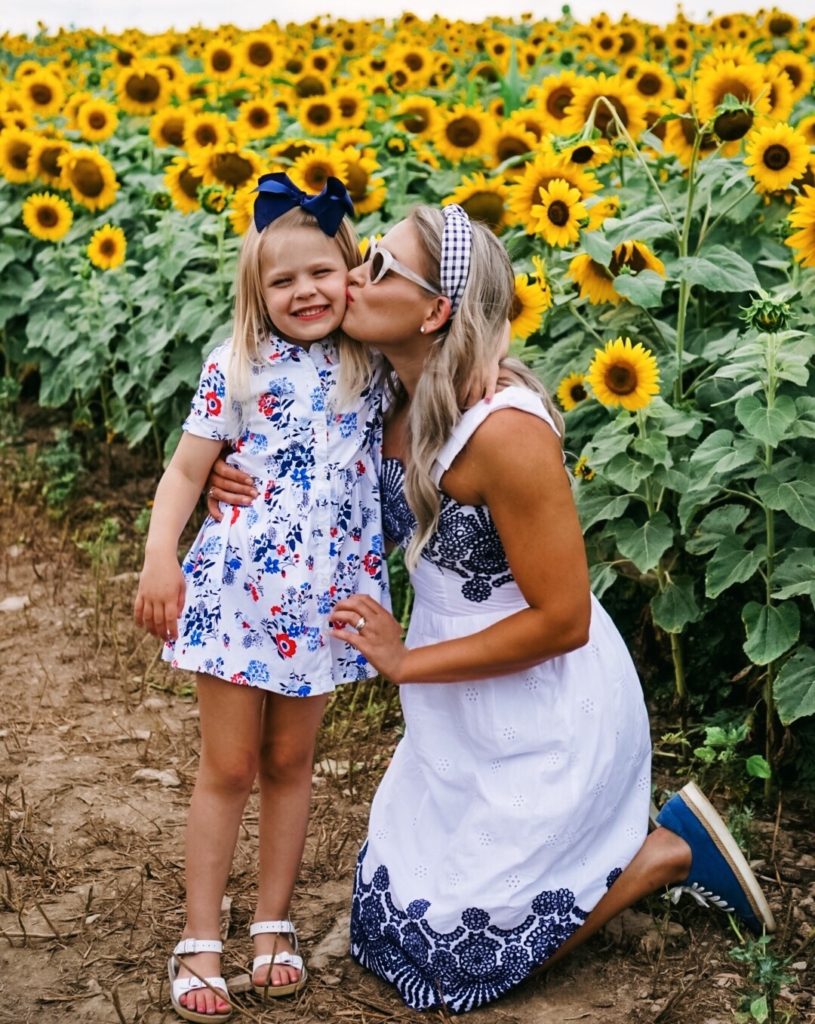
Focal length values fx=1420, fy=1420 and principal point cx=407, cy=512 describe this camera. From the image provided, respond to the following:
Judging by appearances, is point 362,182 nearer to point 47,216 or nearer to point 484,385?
point 47,216

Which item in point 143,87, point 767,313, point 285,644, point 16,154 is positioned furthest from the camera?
point 143,87

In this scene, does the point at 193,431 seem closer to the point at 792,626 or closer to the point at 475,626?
the point at 475,626

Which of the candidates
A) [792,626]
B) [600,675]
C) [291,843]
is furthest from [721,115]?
[291,843]

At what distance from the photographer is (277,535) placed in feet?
7.91

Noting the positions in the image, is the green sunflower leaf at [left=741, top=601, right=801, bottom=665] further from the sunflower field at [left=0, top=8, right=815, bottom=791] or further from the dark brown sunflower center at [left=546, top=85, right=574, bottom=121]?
the dark brown sunflower center at [left=546, top=85, right=574, bottom=121]

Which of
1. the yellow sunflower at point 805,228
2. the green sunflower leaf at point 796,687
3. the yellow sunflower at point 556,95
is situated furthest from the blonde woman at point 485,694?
the yellow sunflower at point 556,95

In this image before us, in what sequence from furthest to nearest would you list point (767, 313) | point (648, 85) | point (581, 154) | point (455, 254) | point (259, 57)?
point (259, 57)
point (648, 85)
point (581, 154)
point (767, 313)
point (455, 254)

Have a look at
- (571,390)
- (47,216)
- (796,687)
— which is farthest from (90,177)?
(796,687)

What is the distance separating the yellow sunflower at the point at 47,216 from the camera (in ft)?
17.0

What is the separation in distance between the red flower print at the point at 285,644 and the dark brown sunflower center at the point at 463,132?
2.77 meters

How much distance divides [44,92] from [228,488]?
461 cm

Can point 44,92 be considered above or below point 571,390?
above

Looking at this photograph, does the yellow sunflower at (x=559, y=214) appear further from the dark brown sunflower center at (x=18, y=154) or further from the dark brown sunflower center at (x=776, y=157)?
the dark brown sunflower center at (x=18, y=154)

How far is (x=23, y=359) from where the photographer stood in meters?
5.87
